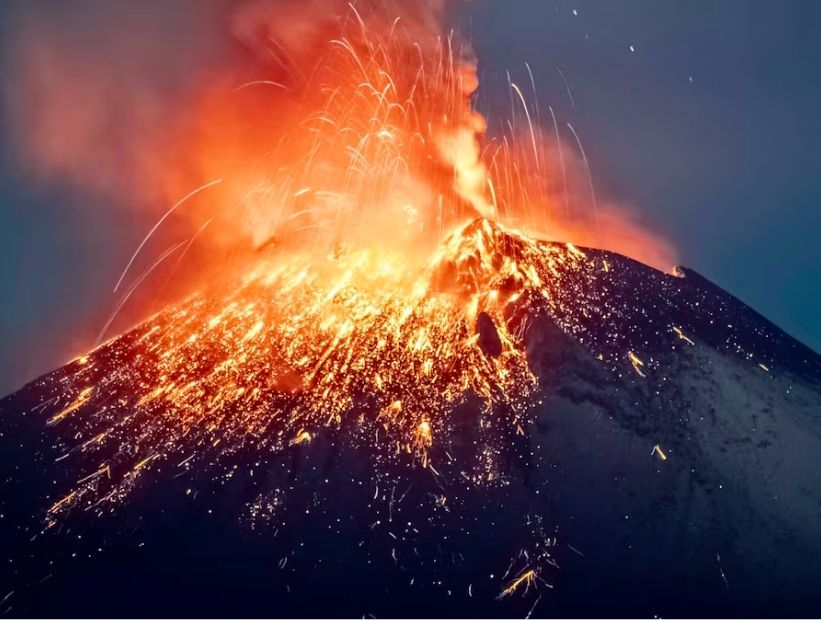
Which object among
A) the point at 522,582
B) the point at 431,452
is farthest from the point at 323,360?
the point at 522,582

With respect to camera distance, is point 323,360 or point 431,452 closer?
point 431,452

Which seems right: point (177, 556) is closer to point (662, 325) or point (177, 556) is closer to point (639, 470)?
point (639, 470)

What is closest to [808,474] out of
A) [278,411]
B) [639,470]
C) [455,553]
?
[639,470]

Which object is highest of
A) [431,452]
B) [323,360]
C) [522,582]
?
[323,360]

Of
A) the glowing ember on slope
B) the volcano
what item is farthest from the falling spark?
the glowing ember on slope

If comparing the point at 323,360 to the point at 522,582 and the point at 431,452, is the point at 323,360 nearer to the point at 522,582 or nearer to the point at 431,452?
the point at 431,452

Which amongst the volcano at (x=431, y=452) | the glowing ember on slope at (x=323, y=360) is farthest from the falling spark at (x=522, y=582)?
the glowing ember on slope at (x=323, y=360)

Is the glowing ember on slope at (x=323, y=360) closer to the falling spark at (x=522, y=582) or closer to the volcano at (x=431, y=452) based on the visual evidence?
the volcano at (x=431, y=452)

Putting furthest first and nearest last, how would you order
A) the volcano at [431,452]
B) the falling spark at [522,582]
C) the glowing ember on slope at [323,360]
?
the glowing ember on slope at [323,360], the volcano at [431,452], the falling spark at [522,582]
